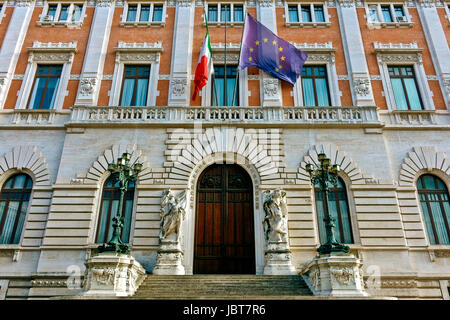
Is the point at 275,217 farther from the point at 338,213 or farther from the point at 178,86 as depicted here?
the point at 178,86

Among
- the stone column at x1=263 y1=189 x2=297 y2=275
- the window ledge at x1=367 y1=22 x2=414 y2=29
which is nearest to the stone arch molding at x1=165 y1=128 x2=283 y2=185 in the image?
the stone column at x1=263 y1=189 x2=297 y2=275

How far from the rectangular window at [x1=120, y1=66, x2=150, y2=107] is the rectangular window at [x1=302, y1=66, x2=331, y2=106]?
8186 mm

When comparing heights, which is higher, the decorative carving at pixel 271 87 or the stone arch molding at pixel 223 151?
the decorative carving at pixel 271 87

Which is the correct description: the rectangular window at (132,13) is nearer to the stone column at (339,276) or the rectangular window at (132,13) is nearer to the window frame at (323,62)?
the window frame at (323,62)

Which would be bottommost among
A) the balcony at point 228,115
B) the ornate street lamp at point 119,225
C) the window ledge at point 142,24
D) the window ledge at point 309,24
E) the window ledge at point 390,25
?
the ornate street lamp at point 119,225

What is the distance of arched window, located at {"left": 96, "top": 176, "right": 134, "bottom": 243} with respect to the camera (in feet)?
45.5

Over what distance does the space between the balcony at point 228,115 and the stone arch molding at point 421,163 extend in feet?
7.60

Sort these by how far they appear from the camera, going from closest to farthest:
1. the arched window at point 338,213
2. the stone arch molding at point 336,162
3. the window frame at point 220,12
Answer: the arched window at point 338,213 → the stone arch molding at point 336,162 → the window frame at point 220,12

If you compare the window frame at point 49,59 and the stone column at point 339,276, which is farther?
the window frame at point 49,59

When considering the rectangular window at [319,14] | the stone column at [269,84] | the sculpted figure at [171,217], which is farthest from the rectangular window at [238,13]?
the sculpted figure at [171,217]

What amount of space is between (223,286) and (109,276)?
3599mm

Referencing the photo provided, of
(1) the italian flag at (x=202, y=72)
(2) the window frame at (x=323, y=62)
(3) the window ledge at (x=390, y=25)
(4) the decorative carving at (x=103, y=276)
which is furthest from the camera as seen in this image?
(3) the window ledge at (x=390, y=25)

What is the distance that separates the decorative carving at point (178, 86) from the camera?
16328mm

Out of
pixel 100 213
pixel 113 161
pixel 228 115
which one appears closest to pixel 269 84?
pixel 228 115
